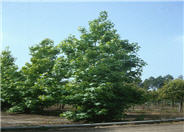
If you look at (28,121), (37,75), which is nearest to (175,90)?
(37,75)

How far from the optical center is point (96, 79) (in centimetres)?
1010

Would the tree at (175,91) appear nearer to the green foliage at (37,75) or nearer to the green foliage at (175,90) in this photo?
the green foliage at (175,90)

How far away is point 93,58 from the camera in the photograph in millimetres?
11039

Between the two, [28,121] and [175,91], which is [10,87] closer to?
[28,121]

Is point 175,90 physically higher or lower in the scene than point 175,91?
higher

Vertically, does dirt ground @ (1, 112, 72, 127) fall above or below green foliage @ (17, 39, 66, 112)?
below

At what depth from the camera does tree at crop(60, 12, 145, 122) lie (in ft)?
32.3

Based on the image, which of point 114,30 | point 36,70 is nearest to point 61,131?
point 114,30

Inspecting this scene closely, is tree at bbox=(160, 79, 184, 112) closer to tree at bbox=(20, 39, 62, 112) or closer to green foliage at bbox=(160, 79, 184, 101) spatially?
green foliage at bbox=(160, 79, 184, 101)

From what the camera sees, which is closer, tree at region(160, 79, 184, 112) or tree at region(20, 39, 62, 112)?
tree at region(20, 39, 62, 112)

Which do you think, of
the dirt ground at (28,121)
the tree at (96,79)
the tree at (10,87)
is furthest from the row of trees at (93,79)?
the tree at (10,87)

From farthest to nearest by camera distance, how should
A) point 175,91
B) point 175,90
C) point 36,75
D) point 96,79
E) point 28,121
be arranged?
1. point 175,90
2. point 175,91
3. point 36,75
4. point 28,121
5. point 96,79

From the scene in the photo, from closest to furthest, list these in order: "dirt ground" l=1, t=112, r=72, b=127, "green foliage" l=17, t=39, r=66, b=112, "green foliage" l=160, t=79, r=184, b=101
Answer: "dirt ground" l=1, t=112, r=72, b=127 → "green foliage" l=17, t=39, r=66, b=112 → "green foliage" l=160, t=79, r=184, b=101

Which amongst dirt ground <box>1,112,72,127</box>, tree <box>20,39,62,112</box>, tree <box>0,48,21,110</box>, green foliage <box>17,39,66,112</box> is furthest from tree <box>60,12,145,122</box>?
tree <box>0,48,21,110</box>
